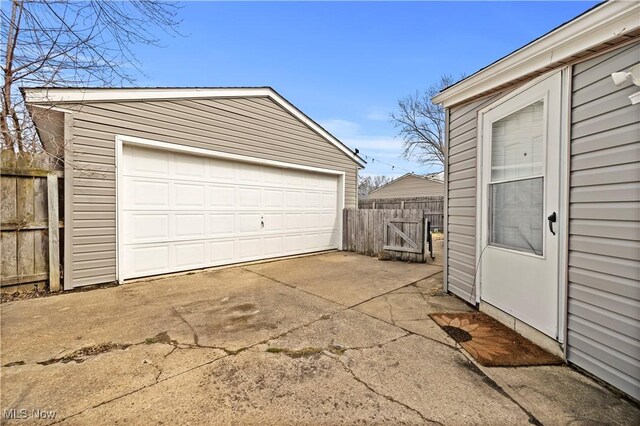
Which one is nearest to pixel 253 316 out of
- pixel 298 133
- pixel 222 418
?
pixel 222 418

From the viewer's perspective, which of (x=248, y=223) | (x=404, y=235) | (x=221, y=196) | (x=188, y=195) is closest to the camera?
(x=188, y=195)

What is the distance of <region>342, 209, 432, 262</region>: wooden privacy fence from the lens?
6523mm

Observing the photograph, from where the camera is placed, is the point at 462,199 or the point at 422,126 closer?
the point at 462,199

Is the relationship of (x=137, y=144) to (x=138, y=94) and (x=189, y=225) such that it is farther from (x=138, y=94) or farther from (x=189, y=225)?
(x=189, y=225)

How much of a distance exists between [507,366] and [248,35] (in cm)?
645

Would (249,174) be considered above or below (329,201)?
above

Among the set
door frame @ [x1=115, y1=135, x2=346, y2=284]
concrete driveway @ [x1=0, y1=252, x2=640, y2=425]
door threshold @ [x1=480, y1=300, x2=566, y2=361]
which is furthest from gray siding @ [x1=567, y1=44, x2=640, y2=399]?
door frame @ [x1=115, y1=135, x2=346, y2=284]

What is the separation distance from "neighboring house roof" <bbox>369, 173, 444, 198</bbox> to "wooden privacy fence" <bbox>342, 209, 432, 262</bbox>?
40.6 ft

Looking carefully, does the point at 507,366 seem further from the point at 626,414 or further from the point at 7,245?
the point at 7,245

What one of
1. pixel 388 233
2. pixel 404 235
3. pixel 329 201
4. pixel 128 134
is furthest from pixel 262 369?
pixel 329 201

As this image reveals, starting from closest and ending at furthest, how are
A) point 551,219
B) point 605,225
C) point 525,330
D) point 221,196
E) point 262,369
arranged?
1. point 605,225
2. point 262,369
3. point 551,219
4. point 525,330
5. point 221,196

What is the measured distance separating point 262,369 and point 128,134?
4.53 metres

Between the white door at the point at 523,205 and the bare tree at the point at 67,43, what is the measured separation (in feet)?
13.5

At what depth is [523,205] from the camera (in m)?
2.75
